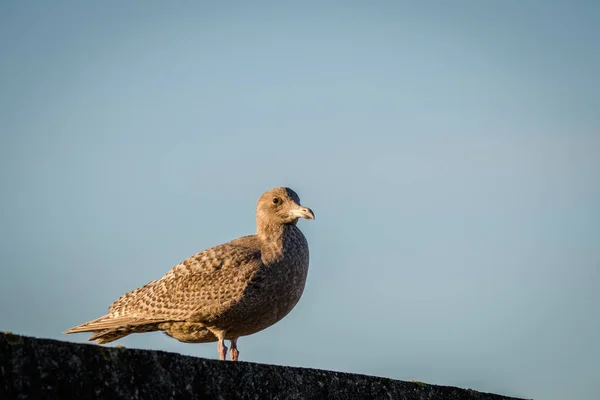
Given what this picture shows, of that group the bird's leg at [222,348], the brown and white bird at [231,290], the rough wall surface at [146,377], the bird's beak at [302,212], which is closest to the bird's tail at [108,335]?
the brown and white bird at [231,290]

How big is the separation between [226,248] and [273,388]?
6094mm

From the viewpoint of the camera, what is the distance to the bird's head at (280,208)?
13242 mm

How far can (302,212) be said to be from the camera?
1317 centimetres

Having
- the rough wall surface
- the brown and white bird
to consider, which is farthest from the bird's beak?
the rough wall surface

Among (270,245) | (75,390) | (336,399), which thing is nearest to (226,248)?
(270,245)

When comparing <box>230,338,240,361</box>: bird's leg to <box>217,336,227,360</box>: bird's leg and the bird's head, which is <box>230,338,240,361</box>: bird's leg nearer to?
<box>217,336,227,360</box>: bird's leg

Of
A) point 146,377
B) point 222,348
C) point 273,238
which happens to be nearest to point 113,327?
point 222,348

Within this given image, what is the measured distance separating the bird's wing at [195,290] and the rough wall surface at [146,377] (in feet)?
15.0

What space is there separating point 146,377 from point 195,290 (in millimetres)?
6609

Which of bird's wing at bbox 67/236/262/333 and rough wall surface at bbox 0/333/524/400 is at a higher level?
bird's wing at bbox 67/236/262/333

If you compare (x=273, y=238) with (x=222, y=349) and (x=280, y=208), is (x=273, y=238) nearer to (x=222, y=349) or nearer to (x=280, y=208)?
(x=280, y=208)

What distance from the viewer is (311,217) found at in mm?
13031

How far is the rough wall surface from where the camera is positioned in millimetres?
5344

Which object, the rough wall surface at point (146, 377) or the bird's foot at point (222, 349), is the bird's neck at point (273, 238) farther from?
the rough wall surface at point (146, 377)
